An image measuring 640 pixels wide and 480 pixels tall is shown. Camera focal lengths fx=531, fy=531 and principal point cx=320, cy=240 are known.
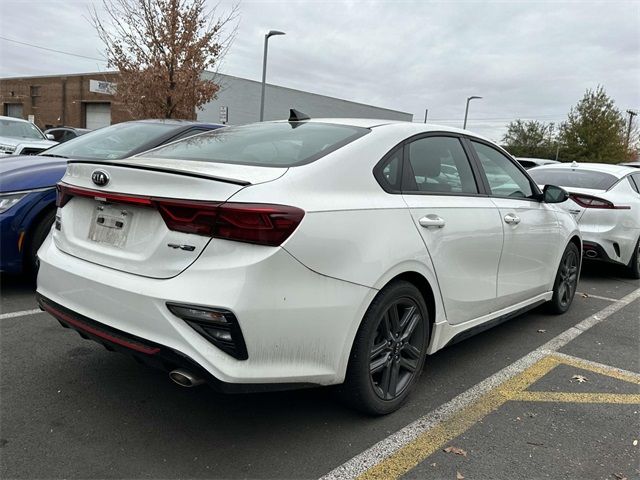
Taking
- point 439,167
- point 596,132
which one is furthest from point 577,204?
point 596,132

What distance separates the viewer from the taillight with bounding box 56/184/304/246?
219 centimetres

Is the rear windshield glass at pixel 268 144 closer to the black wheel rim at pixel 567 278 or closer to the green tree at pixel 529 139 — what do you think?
the black wheel rim at pixel 567 278

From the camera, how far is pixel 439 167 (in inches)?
133

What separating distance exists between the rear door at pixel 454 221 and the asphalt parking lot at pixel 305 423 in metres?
0.58

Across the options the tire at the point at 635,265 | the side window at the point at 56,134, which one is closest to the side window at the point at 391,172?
the tire at the point at 635,265

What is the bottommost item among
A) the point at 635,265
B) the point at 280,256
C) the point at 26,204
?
the point at 635,265

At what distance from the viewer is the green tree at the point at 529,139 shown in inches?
2213

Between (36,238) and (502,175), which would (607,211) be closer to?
(502,175)

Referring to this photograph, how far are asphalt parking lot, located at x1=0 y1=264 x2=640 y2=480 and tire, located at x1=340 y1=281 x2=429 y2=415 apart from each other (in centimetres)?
15

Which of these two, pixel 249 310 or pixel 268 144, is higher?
pixel 268 144

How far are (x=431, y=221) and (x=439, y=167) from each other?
558 mm

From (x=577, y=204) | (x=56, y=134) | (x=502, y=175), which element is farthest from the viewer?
(x=56, y=134)

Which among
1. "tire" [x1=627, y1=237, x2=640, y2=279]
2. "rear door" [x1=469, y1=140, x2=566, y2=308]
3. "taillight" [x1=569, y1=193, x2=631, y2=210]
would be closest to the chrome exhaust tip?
"rear door" [x1=469, y1=140, x2=566, y2=308]

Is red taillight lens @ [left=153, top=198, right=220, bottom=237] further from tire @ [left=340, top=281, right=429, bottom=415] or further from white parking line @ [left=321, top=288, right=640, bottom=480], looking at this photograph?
white parking line @ [left=321, top=288, right=640, bottom=480]
